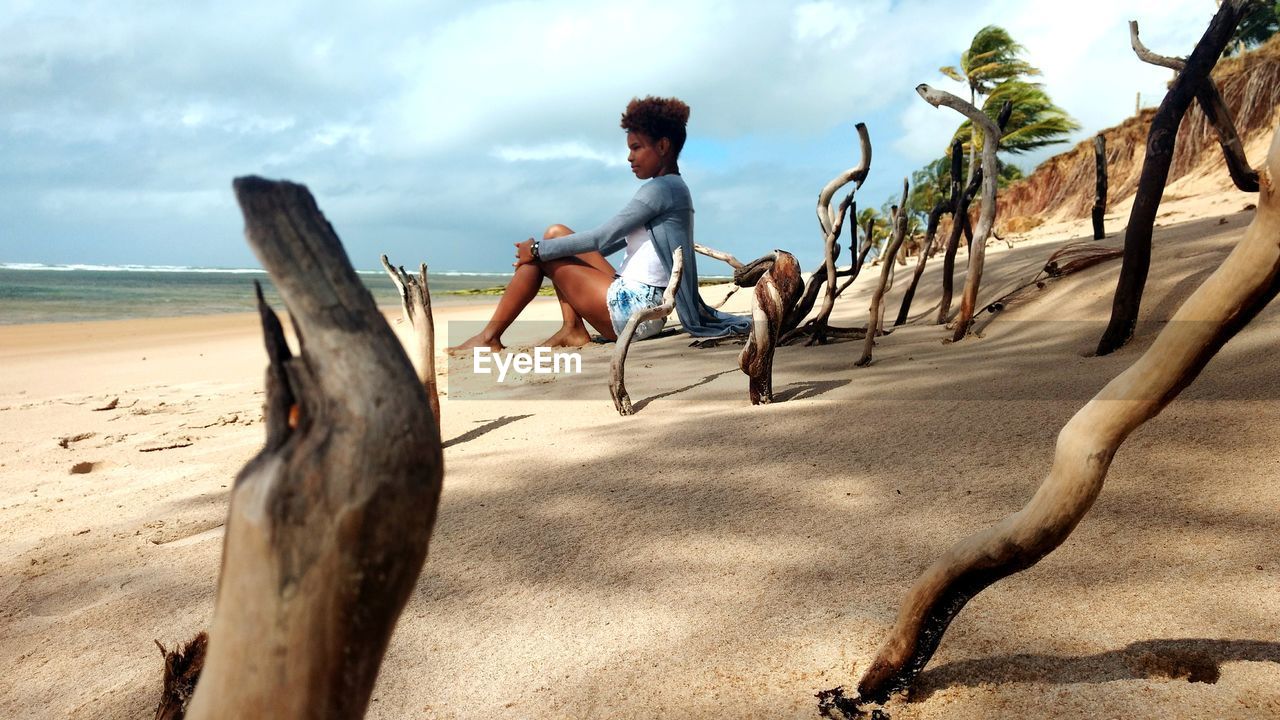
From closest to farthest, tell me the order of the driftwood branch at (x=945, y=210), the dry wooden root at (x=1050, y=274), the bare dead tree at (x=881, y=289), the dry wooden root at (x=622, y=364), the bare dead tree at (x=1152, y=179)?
the bare dead tree at (x=1152, y=179)
the dry wooden root at (x=622, y=364)
the bare dead tree at (x=881, y=289)
the dry wooden root at (x=1050, y=274)
the driftwood branch at (x=945, y=210)

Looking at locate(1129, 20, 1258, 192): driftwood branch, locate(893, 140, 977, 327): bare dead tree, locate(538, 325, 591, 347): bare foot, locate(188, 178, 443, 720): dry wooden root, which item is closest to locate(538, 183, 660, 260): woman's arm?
locate(538, 325, 591, 347): bare foot

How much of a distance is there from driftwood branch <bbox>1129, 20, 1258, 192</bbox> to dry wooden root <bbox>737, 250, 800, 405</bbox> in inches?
64.7

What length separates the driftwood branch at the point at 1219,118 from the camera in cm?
270

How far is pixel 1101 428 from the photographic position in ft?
3.59

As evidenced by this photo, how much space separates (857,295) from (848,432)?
816 centimetres

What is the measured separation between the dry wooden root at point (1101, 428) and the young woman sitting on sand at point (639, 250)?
4.57 meters

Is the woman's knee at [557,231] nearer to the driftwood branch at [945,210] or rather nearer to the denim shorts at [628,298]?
the denim shorts at [628,298]

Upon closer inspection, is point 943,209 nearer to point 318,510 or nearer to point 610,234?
point 610,234

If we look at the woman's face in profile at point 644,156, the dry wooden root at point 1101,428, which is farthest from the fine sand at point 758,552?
the woman's face in profile at point 644,156

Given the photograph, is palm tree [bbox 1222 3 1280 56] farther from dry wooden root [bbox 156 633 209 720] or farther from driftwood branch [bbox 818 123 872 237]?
dry wooden root [bbox 156 633 209 720]

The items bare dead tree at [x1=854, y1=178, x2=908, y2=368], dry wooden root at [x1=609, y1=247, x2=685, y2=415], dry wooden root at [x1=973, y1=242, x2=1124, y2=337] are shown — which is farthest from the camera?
dry wooden root at [x1=973, y1=242, x2=1124, y2=337]

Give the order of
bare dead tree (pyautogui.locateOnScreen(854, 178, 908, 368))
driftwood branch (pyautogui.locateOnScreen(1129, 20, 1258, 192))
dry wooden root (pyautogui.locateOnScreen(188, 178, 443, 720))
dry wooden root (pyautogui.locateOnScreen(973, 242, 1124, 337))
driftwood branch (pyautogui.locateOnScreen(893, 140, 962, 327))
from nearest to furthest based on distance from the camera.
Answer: dry wooden root (pyautogui.locateOnScreen(188, 178, 443, 720)) → driftwood branch (pyautogui.locateOnScreen(1129, 20, 1258, 192)) → bare dead tree (pyautogui.locateOnScreen(854, 178, 908, 368)) → dry wooden root (pyautogui.locateOnScreen(973, 242, 1124, 337)) → driftwood branch (pyautogui.locateOnScreen(893, 140, 962, 327))

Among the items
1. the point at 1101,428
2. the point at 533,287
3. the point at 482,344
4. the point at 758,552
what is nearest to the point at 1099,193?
the point at 533,287

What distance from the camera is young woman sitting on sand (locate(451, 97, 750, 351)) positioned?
609 centimetres
